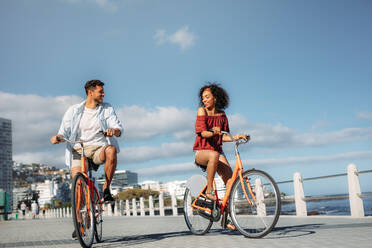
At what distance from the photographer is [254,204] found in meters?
4.83

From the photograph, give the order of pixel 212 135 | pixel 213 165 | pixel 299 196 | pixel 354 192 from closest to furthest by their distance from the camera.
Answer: pixel 212 135
pixel 213 165
pixel 354 192
pixel 299 196

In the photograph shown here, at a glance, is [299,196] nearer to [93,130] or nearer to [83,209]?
[93,130]

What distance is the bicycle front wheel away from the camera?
4609 millimetres

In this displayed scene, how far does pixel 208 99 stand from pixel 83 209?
80.3 inches

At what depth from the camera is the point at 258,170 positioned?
4.79 m

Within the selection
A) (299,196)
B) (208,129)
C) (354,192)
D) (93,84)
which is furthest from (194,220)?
(299,196)

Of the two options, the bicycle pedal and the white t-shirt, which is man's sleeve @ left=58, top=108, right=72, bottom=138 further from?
the bicycle pedal

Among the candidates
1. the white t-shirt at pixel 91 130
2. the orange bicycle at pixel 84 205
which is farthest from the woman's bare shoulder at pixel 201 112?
the orange bicycle at pixel 84 205

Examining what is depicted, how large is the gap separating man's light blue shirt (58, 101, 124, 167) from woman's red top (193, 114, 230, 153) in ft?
3.13

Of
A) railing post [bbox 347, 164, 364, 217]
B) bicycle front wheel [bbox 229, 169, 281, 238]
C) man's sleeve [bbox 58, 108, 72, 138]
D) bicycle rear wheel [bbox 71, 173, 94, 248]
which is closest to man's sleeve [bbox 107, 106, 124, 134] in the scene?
man's sleeve [bbox 58, 108, 72, 138]

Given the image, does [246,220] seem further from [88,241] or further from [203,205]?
[88,241]

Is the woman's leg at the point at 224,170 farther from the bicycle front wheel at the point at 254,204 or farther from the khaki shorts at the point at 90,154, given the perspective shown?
the khaki shorts at the point at 90,154

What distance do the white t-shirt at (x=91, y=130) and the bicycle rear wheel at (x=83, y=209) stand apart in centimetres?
68

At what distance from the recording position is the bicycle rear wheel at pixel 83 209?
4.62m
